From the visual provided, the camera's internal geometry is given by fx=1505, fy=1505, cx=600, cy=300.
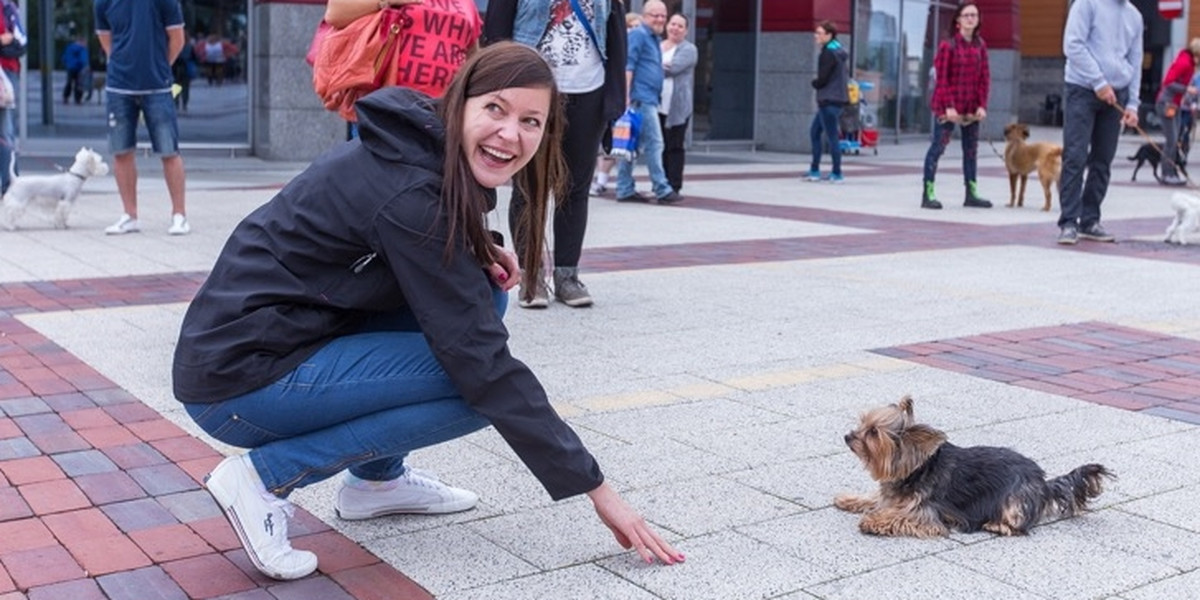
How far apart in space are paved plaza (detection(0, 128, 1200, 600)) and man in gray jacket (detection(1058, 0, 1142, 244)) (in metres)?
0.57

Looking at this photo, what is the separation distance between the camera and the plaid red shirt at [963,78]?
13.3 meters

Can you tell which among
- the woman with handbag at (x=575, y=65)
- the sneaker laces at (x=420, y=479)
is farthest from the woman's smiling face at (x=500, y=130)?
the woman with handbag at (x=575, y=65)

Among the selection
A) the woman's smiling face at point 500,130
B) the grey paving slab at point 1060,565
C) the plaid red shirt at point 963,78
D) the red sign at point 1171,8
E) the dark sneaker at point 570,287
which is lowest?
the grey paving slab at point 1060,565

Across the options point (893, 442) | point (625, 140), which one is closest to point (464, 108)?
point (893, 442)

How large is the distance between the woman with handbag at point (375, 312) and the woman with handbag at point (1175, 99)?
16.3m

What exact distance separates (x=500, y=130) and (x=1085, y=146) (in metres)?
7.68

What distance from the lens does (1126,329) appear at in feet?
22.4

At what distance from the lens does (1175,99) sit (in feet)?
60.0

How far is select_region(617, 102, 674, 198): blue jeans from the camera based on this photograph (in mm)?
12875

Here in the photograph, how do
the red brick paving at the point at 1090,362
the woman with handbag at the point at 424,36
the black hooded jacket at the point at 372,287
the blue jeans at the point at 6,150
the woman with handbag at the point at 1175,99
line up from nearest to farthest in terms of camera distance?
the black hooded jacket at the point at 372,287 → the woman with handbag at the point at 424,36 → the red brick paving at the point at 1090,362 → the blue jeans at the point at 6,150 → the woman with handbag at the point at 1175,99

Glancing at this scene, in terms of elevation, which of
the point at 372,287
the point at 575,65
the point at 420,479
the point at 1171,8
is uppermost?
the point at 1171,8

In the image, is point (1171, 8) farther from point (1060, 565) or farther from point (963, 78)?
point (1060, 565)

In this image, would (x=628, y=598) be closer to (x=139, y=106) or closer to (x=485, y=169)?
(x=485, y=169)

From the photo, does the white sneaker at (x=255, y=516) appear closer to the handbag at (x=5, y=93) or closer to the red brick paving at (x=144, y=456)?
the red brick paving at (x=144, y=456)
